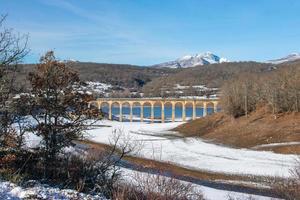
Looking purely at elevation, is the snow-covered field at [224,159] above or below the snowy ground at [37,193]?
below

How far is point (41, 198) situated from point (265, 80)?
273 feet

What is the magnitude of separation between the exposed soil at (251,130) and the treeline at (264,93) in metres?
1.92

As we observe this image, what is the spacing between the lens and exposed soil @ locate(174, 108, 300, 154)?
203ft

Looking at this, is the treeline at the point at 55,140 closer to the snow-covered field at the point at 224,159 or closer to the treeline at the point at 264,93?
the snow-covered field at the point at 224,159

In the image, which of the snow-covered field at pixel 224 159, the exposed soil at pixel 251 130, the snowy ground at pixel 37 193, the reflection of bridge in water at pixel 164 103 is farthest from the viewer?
the reflection of bridge in water at pixel 164 103

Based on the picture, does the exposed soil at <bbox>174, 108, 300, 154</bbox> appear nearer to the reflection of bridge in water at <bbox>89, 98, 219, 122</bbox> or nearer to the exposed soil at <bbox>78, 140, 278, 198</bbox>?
the exposed soil at <bbox>78, 140, 278, 198</bbox>

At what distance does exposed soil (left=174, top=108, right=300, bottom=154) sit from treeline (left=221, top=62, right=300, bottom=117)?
6.31 feet

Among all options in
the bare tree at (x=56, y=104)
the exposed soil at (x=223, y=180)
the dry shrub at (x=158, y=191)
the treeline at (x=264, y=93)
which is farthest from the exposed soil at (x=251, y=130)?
the dry shrub at (x=158, y=191)

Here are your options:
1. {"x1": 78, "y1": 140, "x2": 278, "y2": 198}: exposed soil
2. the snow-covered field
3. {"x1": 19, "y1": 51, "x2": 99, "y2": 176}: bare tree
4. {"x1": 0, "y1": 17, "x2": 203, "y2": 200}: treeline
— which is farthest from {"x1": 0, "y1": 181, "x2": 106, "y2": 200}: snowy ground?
the snow-covered field

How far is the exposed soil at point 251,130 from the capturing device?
61875 mm

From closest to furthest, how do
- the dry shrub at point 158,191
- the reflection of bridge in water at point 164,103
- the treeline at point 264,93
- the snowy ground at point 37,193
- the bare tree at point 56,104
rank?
the dry shrub at point 158,191, the snowy ground at point 37,193, the bare tree at point 56,104, the treeline at point 264,93, the reflection of bridge in water at point 164,103

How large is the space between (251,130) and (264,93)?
16.7m

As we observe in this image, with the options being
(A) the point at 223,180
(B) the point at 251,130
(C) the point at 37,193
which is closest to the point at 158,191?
(C) the point at 37,193

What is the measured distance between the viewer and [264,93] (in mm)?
86062
